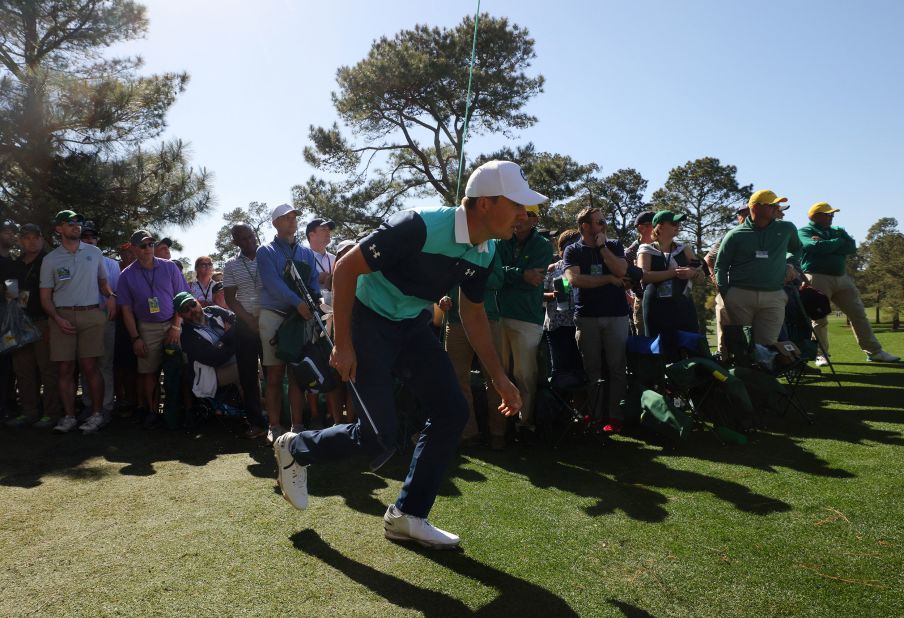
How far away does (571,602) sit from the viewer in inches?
111

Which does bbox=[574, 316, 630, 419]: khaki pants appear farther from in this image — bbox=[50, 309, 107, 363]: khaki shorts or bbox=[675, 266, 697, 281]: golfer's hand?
bbox=[50, 309, 107, 363]: khaki shorts

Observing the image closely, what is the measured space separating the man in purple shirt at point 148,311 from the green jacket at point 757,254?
6004 mm

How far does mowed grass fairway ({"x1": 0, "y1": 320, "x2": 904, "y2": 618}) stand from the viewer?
9.32ft

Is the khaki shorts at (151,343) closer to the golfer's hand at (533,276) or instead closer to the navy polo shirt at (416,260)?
the golfer's hand at (533,276)

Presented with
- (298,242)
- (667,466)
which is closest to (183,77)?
(298,242)

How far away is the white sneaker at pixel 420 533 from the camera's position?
3412 millimetres

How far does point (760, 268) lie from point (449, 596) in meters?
5.28

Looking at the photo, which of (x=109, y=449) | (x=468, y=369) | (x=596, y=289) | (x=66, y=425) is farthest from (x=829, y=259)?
(x=66, y=425)

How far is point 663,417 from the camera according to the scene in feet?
17.7

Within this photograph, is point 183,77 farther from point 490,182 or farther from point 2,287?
point 490,182

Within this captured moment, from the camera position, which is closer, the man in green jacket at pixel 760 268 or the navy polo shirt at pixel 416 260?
the navy polo shirt at pixel 416 260

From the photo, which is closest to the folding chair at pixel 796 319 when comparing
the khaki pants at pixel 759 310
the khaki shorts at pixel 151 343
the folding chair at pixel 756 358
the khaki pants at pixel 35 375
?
the khaki pants at pixel 759 310

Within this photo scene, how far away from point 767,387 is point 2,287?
7.74m

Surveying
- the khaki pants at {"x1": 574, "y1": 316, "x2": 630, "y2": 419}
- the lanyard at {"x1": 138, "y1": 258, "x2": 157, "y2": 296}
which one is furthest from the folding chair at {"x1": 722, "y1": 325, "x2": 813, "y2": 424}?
the lanyard at {"x1": 138, "y1": 258, "x2": 157, "y2": 296}
